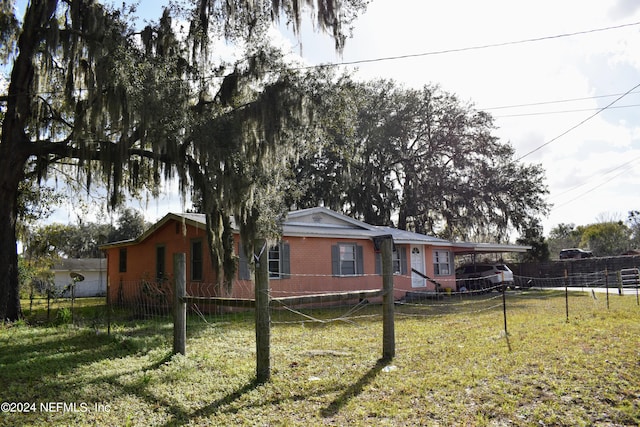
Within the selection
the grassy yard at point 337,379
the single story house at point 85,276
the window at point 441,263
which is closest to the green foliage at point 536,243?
the window at point 441,263

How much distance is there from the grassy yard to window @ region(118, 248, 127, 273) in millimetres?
11309

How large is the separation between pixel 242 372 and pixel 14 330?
6701mm

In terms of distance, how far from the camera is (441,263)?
70.7ft

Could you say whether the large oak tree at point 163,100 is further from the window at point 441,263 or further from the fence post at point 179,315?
the window at point 441,263

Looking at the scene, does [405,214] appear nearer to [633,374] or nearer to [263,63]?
[263,63]

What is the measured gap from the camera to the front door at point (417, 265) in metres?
20.1

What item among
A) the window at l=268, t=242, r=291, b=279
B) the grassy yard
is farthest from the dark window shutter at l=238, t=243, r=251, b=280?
the grassy yard

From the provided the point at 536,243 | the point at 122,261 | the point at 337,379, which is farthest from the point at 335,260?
the point at 536,243

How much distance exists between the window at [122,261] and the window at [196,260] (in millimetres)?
6447

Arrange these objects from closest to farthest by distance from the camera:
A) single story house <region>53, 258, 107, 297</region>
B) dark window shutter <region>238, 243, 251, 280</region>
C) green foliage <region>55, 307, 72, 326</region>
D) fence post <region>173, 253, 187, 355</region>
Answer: fence post <region>173, 253, 187, 355</region>, green foliage <region>55, 307, 72, 326</region>, dark window shutter <region>238, 243, 251, 280</region>, single story house <region>53, 258, 107, 297</region>

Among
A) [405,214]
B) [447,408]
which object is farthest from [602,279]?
[447,408]

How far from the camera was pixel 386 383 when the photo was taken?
5297 millimetres

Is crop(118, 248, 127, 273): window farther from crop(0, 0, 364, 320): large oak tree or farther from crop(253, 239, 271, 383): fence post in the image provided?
crop(253, 239, 271, 383): fence post

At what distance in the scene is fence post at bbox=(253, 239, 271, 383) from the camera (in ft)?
18.0
